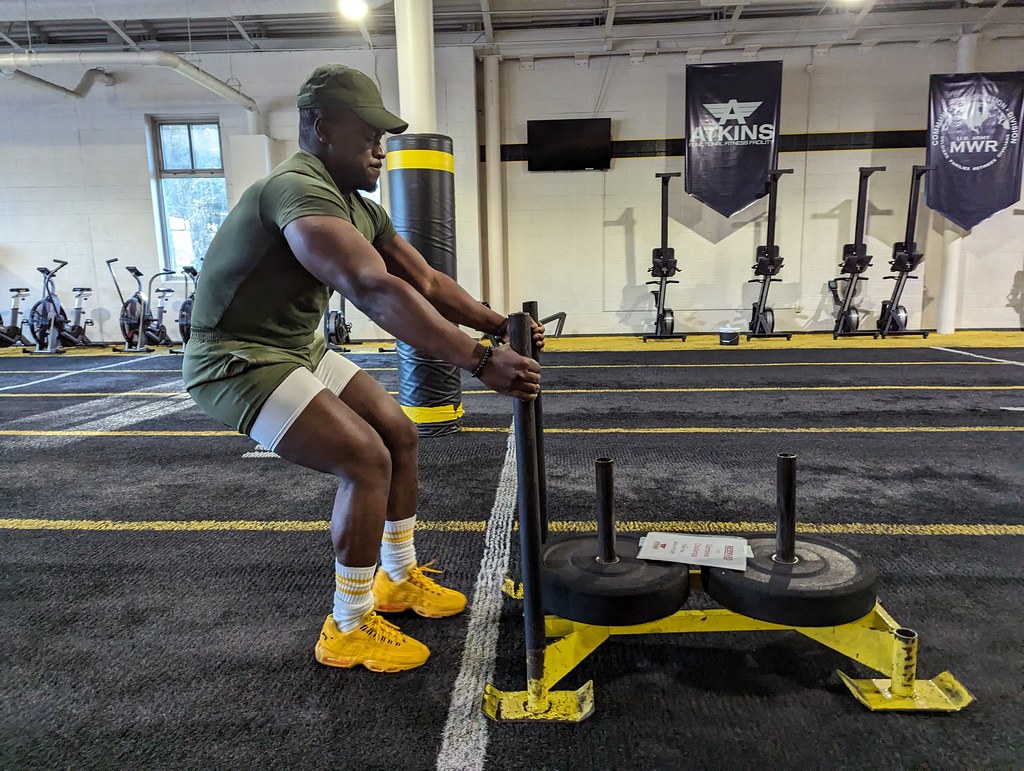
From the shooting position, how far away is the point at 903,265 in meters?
8.61

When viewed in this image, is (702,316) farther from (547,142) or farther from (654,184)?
(547,142)

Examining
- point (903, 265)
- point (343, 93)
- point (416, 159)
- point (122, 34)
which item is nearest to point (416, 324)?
point (343, 93)

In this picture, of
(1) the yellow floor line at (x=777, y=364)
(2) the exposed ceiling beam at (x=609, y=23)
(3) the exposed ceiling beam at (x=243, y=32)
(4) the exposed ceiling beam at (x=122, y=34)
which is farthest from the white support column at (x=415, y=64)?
(4) the exposed ceiling beam at (x=122, y=34)

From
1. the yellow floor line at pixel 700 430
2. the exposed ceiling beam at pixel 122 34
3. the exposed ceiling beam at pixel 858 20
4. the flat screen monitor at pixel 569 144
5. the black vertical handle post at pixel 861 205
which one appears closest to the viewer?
the yellow floor line at pixel 700 430

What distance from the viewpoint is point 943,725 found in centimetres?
153

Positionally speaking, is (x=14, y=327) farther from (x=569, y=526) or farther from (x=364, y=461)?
(x=364, y=461)

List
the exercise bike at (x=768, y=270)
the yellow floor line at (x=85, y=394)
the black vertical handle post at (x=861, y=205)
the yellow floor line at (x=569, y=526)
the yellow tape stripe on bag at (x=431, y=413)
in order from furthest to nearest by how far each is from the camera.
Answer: the exercise bike at (x=768, y=270)
the black vertical handle post at (x=861, y=205)
the yellow floor line at (x=85, y=394)
the yellow tape stripe on bag at (x=431, y=413)
the yellow floor line at (x=569, y=526)

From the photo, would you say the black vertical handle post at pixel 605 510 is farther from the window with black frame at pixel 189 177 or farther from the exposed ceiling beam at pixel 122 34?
the exposed ceiling beam at pixel 122 34

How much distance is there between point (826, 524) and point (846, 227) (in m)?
8.51

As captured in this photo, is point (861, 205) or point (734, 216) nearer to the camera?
point (861, 205)

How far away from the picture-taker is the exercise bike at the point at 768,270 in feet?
28.7

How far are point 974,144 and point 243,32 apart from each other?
1043 centimetres

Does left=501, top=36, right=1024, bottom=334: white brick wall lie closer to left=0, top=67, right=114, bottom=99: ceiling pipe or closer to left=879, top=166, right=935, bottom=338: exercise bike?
left=879, top=166, right=935, bottom=338: exercise bike

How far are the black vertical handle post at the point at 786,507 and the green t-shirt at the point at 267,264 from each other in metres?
1.32
